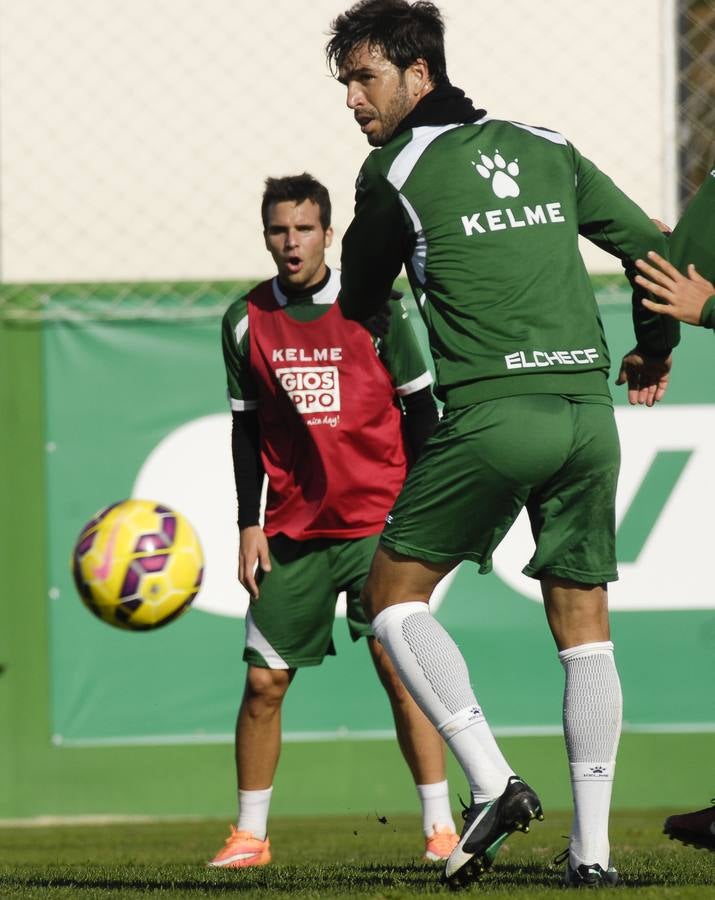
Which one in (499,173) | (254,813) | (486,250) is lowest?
(254,813)

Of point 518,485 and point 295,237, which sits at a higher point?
point 295,237

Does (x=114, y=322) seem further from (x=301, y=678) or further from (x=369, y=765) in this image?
(x=369, y=765)

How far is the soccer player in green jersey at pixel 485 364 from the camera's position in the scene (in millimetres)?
3846

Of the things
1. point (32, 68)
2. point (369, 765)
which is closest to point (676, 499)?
point (369, 765)

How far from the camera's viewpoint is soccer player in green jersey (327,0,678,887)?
3846 mm

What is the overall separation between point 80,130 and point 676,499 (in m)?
3.95

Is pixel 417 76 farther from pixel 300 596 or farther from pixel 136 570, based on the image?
pixel 136 570

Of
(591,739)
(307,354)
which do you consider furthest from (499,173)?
(307,354)

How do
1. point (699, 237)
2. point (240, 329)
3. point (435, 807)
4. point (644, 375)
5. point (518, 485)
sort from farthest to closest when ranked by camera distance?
point (240, 329) < point (435, 807) < point (644, 375) < point (699, 237) < point (518, 485)

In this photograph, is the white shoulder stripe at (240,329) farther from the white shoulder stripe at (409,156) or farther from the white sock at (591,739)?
the white sock at (591,739)

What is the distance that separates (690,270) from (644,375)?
0.37 metres

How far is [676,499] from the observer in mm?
7547

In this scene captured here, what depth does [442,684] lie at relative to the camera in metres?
3.93

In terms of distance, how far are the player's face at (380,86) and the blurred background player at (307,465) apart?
1.66 m
